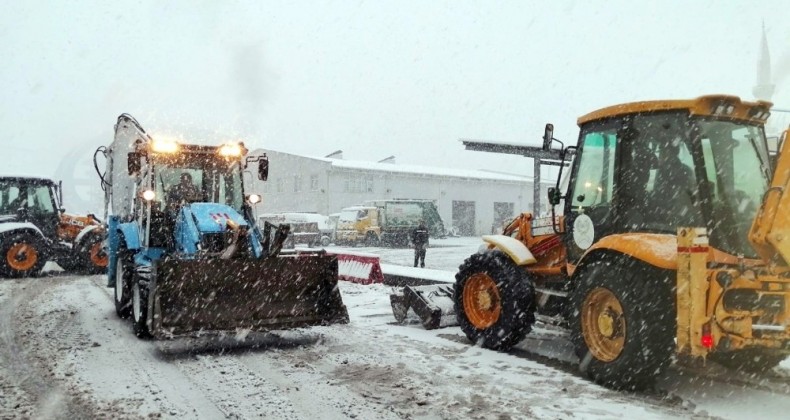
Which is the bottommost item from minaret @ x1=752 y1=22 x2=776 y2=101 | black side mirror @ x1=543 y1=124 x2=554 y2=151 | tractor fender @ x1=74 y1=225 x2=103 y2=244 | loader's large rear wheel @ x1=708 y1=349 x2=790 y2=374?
loader's large rear wheel @ x1=708 y1=349 x2=790 y2=374

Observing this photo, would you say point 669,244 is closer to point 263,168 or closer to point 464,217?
point 263,168

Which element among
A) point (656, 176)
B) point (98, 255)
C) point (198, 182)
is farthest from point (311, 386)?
point (98, 255)

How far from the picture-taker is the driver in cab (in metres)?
8.15

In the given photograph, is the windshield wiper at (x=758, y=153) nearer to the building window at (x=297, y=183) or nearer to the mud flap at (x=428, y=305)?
the mud flap at (x=428, y=305)

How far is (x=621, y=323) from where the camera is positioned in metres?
4.91

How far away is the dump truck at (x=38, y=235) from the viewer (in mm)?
13477

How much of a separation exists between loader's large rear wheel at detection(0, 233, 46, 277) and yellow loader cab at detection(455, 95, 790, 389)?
11908 mm

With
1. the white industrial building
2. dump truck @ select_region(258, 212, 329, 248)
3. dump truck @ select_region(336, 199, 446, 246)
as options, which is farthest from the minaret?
dump truck @ select_region(258, 212, 329, 248)

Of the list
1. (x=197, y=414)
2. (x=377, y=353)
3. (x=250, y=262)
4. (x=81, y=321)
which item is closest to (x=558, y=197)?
(x=377, y=353)

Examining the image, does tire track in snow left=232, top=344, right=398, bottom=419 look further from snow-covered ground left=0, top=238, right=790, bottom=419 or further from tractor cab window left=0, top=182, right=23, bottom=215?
tractor cab window left=0, top=182, right=23, bottom=215

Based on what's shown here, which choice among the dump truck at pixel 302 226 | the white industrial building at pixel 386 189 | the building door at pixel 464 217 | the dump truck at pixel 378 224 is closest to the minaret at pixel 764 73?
the white industrial building at pixel 386 189

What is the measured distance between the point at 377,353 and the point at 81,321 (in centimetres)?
446

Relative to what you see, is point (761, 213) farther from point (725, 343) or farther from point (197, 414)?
point (197, 414)

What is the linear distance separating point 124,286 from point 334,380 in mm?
4347
